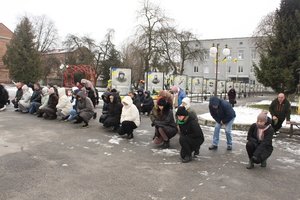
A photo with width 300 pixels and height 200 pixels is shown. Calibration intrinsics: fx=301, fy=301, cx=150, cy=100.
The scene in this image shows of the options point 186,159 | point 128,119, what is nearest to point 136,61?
point 128,119

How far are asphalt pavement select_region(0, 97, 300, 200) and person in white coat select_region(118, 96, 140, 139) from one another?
0.31 metres

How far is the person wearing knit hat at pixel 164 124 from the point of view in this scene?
7.80 m

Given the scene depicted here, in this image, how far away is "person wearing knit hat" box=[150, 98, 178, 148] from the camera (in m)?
7.80

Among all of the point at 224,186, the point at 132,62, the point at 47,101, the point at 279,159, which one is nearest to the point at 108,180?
the point at 224,186

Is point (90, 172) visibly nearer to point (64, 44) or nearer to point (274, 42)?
point (274, 42)

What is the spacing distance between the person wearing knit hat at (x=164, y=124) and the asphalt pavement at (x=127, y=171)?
0.26 m

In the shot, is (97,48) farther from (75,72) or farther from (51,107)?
(51,107)

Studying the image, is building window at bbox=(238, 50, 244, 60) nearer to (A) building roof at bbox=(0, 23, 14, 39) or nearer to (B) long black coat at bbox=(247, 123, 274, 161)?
(A) building roof at bbox=(0, 23, 14, 39)

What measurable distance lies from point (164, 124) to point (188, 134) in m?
1.28

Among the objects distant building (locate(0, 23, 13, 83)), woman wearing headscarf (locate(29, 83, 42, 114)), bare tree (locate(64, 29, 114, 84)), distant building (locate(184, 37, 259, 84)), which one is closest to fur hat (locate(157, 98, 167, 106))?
woman wearing headscarf (locate(29, 83, 42, 114))

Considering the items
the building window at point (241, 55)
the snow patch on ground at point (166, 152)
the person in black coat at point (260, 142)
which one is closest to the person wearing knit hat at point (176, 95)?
the snow patch on ground at point (166, 152)

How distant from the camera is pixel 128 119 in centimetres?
880

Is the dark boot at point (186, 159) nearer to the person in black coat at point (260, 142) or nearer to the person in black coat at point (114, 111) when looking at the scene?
the person in black coat at point (260, 142)

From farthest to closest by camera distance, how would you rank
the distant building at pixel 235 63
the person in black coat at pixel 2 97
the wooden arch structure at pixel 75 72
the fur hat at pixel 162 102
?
the distant building at pixel 235 63 < the wooden arch structure at pixel 75 72 < the person in black coat at pixel 2 97 < the fur hat at pixel 162 102
